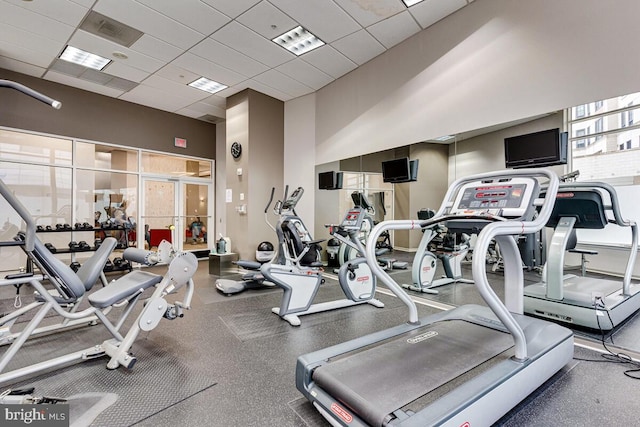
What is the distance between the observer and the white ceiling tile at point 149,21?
381cm

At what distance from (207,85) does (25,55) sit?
9.30 feet

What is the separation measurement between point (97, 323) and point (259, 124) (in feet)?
15.2

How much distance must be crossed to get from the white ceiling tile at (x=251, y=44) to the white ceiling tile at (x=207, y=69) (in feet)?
2.41

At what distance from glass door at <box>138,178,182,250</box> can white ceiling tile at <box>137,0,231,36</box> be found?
4.32 metres

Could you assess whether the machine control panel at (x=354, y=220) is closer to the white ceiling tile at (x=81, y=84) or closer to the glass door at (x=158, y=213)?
the glass door at (x=158, y=213)

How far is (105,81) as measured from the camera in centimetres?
593

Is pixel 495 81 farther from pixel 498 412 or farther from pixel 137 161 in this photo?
pixel 137 161

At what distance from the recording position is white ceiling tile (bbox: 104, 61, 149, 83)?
532cm

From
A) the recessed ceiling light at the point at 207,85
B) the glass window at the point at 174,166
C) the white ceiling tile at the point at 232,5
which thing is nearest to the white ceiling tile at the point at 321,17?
the white ceiling tile at the point at 232,5

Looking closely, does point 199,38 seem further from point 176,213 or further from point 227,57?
point 176,213

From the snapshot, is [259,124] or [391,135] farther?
[259,124]

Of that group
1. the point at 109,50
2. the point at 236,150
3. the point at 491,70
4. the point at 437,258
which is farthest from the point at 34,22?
the point at 437,258

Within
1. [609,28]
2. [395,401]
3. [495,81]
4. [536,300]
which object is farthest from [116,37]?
[536,300]

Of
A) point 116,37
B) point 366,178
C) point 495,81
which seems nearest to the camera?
point 495,81
